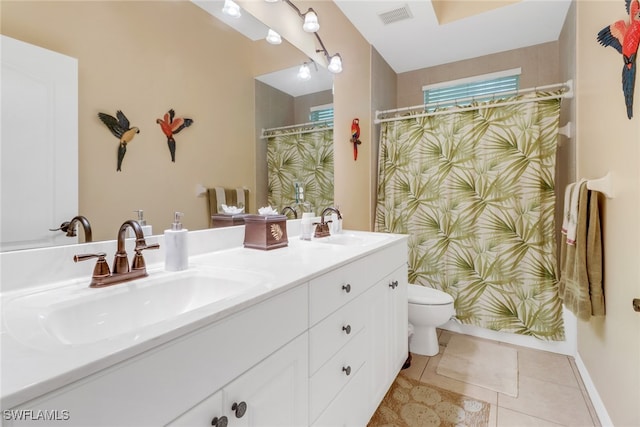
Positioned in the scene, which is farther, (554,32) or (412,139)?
(412,139)

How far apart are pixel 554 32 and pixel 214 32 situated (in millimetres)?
2560

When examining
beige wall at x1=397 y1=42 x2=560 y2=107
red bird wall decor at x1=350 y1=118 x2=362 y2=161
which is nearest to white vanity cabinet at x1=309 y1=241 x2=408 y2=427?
red bird wall decor at x1=350 y1=118 x2=362 y2=161

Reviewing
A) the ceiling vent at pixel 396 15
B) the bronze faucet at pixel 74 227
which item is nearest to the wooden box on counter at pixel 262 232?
the bronze faucet at pixel 74 227

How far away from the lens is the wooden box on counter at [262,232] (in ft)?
4.63

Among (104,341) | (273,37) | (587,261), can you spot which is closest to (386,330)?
(587,261)

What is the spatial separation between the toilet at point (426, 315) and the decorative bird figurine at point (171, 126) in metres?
1.69

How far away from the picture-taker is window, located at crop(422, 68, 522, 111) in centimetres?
262

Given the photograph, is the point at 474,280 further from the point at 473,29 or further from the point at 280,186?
the point at 473,29

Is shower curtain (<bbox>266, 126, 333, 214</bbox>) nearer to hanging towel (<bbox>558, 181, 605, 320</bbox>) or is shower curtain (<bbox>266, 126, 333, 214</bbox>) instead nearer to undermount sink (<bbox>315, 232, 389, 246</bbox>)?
undermount sink (<bbox>315, 232, 389, 246</bbox>)

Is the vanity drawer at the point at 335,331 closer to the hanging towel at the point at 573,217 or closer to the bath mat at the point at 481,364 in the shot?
the bath mat at the point at 481,364

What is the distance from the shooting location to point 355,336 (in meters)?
1.24

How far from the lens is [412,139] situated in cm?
250

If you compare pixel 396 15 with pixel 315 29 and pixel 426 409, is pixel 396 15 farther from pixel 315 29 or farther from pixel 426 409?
pixel 426 409

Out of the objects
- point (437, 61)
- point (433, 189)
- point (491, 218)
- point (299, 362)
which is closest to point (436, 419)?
point (299, 362)
